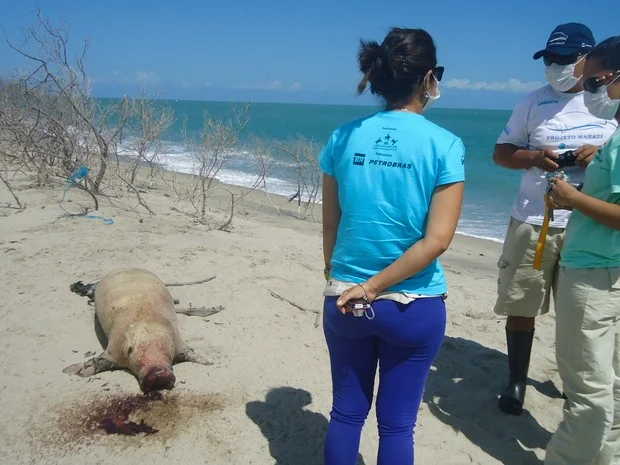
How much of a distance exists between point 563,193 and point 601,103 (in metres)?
0.61

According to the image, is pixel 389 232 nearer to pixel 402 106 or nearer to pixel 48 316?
pixel 402 106

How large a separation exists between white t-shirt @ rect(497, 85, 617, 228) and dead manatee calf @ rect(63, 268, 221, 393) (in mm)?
2433

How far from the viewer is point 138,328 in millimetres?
3691

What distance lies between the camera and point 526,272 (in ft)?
10.4

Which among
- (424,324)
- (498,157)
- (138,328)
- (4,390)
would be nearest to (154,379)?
(138,328)

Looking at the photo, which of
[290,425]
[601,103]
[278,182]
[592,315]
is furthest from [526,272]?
[278,182]

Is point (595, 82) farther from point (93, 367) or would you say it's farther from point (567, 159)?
point (93, 367)

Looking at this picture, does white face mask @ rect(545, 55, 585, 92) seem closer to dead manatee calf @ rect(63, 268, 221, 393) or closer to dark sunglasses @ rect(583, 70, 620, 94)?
dark sunglasses @ rect(583, 70, 620, 94)

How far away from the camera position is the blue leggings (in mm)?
1913

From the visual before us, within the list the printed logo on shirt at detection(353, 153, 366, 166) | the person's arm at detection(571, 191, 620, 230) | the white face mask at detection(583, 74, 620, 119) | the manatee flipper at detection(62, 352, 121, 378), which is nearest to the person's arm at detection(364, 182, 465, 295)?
the printed logo on shirt at detection(353, 153, 366, 166)

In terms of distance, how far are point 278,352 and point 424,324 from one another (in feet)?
7.26

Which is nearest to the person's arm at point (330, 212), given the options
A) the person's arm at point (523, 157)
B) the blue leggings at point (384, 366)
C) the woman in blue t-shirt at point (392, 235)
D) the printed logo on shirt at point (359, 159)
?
the woman in blue t-shirt at point (392, 235)

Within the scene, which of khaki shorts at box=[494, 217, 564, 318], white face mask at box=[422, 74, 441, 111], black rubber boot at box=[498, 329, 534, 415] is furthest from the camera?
black rubber boot at box=[498, 329, 534, 415]

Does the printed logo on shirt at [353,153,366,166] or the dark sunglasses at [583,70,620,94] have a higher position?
the dark sunglasses at [583,70,620,94]
